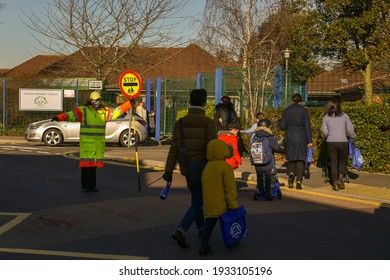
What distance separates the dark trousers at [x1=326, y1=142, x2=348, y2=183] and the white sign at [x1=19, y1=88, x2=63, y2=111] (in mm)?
19530

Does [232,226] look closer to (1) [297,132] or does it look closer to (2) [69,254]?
(2) [69,254]

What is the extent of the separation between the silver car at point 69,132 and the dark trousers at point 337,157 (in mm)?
12554

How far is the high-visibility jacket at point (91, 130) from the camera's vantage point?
10.8 metres

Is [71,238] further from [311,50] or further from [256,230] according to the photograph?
[311,50]

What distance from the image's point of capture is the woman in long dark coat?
11.4 m

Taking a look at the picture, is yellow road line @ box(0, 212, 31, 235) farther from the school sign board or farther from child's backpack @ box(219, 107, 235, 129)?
the school sign board

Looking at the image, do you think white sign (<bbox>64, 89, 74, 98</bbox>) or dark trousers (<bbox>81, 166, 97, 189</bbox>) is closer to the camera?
dark trousers (<bbox>81, 166, 97, 189</bbox>)

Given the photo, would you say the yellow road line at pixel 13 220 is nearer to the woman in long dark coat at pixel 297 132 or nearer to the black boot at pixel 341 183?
the woman in long dark coat at pixel 297 132

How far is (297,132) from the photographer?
1153 centimetres

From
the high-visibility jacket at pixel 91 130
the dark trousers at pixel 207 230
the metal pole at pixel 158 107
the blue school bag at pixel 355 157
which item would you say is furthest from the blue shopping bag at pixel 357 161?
the metal pole at pixel 158 107

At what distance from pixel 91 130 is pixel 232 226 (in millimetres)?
4781

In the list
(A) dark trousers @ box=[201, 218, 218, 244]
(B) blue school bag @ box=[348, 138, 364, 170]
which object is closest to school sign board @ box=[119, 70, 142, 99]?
(B) blue school bag @ box=[348, 138, 364, 170]

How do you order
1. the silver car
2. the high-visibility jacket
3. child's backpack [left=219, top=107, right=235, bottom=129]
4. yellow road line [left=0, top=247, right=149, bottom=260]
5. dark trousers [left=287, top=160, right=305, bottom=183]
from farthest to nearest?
the silver car < dark trousers [left=287, top=160, right=305, bottom=183] < the high-visibility jacket < child's backpack [left=219, top=107, right=235, bottom=129] < yellow road line [left=0, top=247, right=149, bottom=260]

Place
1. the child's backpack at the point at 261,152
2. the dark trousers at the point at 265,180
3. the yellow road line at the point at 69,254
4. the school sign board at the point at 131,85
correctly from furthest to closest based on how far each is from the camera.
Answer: the school sign board at the point at 131,85 → the dark trousers at the point at 265,180 → the child's backpack at the point at 261,152 → the yellow road line at the point at 69,254
